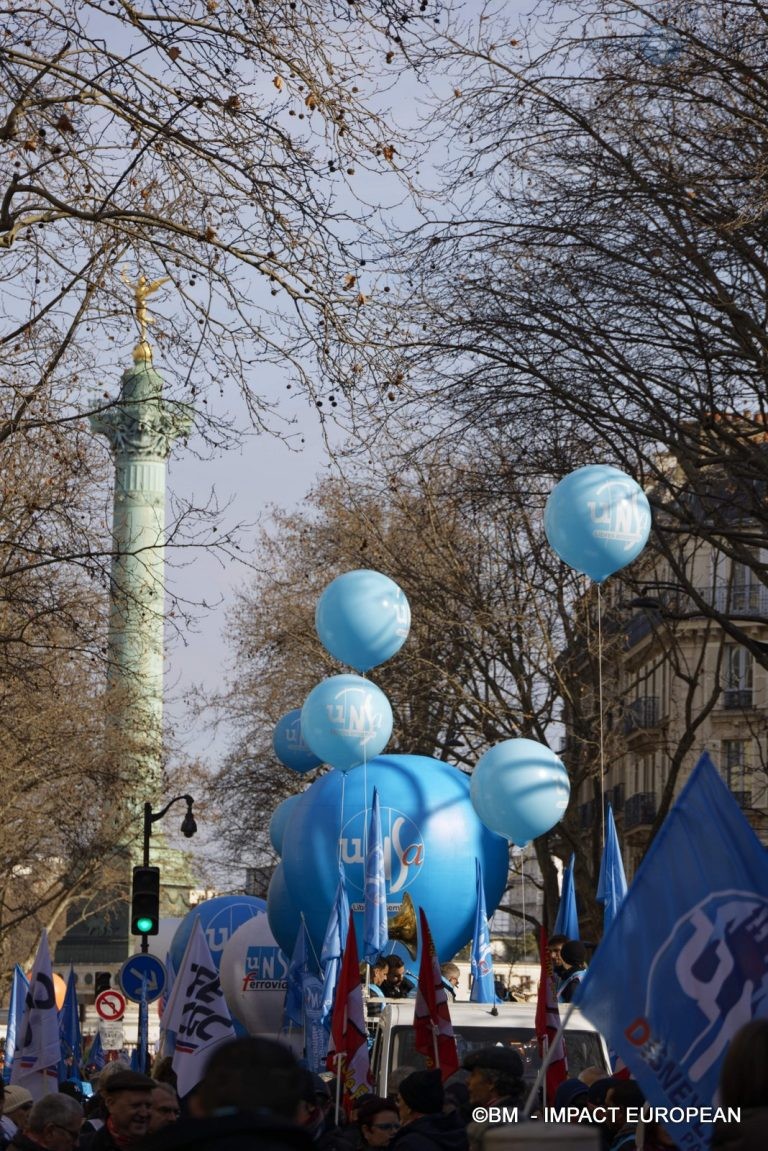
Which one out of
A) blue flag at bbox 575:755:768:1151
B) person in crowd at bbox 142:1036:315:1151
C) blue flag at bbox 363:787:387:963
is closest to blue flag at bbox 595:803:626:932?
blue flag at bbox 363:787:387:963

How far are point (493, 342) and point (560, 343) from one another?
0.65 m

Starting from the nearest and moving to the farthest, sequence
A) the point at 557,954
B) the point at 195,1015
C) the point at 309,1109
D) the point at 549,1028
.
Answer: the point at 309,1109 → the point at 549,1028 → the point at 195,1015 → the point at 557,954

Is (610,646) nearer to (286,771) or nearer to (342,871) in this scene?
(286,771)

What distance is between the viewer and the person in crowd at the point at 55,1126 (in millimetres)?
7785

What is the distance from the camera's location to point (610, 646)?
35500mm

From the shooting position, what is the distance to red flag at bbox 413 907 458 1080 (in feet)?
36.5

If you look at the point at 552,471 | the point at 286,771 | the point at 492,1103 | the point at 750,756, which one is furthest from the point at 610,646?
the point at 492,1103

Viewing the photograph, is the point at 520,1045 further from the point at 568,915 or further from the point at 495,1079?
the point at 568,915

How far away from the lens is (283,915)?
872 inches

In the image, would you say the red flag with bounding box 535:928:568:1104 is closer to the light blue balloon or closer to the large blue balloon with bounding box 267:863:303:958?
the large blue balloon with bounding box 267:863:303:958

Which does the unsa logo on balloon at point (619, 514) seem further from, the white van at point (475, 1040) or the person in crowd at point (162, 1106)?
the person in crowd at point (162, 1106)

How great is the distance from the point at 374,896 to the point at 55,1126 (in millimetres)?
11488

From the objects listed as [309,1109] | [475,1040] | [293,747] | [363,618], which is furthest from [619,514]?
[293,747]

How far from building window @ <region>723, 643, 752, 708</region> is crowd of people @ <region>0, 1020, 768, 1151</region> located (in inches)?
1768
